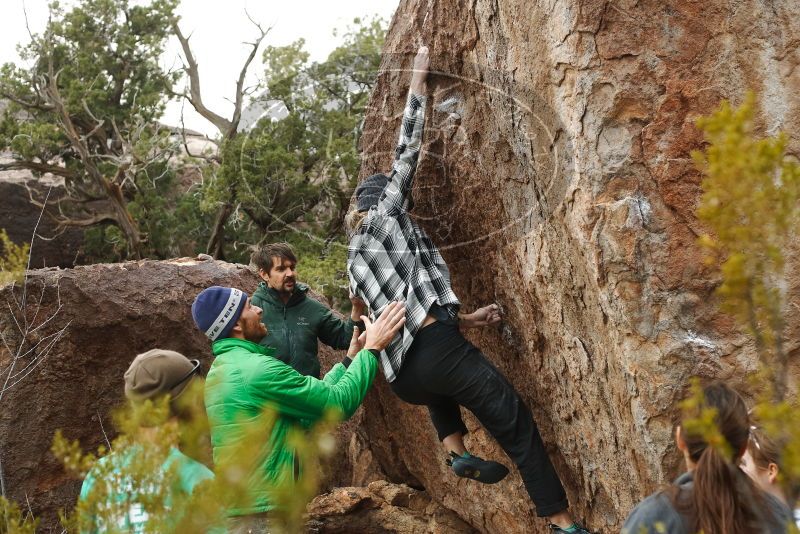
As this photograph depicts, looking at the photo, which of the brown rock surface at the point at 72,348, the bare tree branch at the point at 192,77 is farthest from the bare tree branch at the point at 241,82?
the brown rock surface at the point at 72,348

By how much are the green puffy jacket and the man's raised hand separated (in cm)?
30

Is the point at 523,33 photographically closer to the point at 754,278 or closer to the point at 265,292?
the point at 265,292

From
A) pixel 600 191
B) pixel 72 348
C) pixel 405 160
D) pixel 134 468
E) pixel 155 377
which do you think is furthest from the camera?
pixel 72 348

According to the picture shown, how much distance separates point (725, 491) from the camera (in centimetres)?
243

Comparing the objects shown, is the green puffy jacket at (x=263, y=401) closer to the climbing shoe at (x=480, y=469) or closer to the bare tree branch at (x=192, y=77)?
the climbing shoe at (x=480, y=469)

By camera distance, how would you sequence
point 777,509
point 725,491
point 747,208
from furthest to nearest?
1. point 777,509
2. point 725,491
3. point 747,208

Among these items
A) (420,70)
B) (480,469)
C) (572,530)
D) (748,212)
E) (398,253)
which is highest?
(420,70)

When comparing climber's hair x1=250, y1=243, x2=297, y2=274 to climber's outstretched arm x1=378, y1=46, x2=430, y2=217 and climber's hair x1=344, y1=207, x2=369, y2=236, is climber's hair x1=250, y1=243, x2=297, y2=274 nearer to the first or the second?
climber's hair x1=344, y1=207, x2=369, y2=236

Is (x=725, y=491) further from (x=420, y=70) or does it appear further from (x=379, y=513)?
(x=379, y=513)

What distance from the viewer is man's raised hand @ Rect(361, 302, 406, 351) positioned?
425cm

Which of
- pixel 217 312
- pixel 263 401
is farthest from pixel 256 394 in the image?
pixel 217 312

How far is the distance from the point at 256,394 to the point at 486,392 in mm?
1249

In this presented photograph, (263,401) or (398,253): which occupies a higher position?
(398,253)

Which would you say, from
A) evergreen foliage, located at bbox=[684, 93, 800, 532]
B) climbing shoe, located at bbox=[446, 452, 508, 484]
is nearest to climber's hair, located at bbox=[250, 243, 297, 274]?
climbing shoe, located at bbox=[446, 452, 508, 484]
